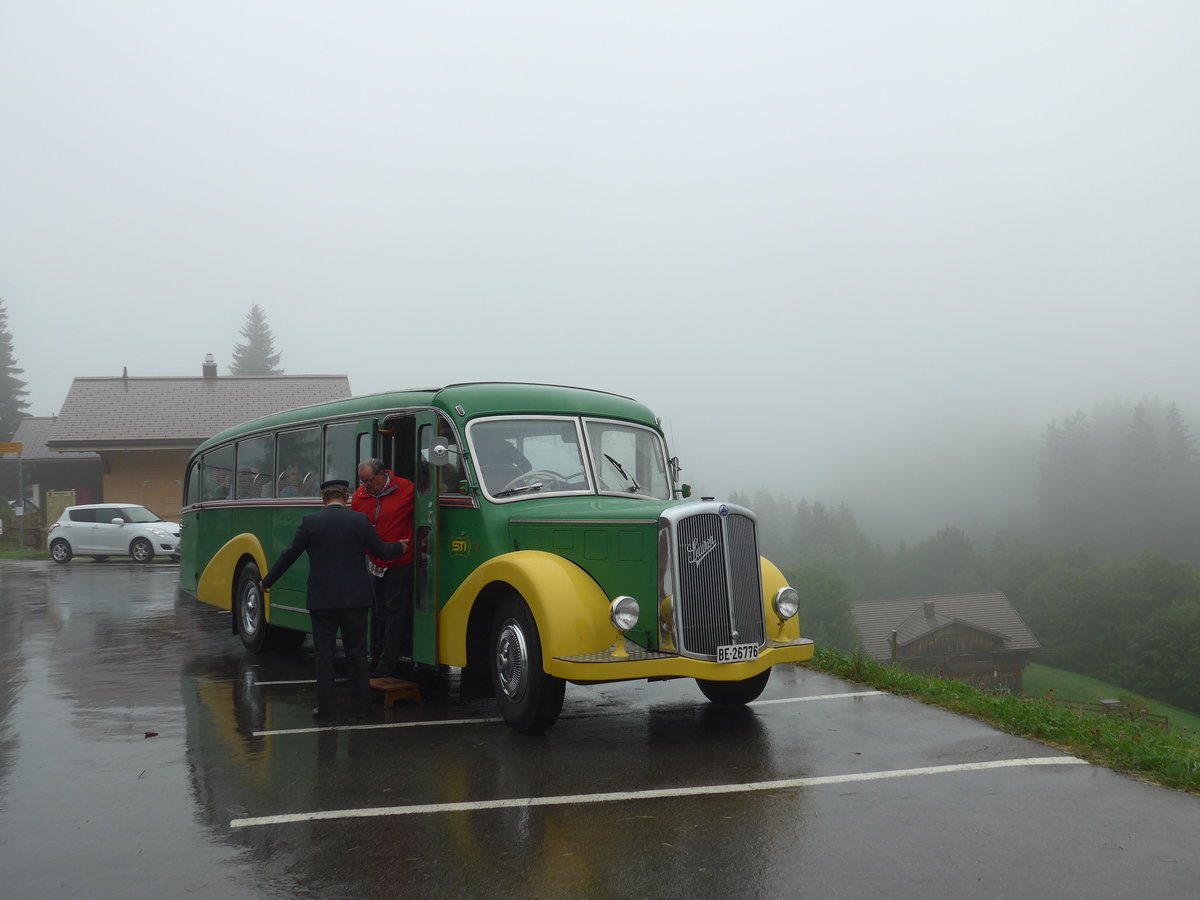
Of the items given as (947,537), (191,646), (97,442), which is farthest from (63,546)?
(947,537)

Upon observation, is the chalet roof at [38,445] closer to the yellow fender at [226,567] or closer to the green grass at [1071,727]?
the yellow fender at [226,567]

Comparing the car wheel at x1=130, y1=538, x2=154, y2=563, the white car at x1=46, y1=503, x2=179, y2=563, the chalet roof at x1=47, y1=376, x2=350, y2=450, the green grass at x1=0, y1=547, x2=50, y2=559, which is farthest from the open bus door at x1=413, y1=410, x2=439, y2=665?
the green grass at x1=0, y1=547, x2=50, y2=559

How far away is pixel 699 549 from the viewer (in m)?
7.16

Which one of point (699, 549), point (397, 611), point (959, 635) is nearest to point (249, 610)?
point (397, 611)

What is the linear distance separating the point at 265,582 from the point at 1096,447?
177 m

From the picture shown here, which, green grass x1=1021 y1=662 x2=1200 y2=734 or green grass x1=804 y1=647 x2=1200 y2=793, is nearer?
green grass x1=804 y1=647 x2=1200 y2=793

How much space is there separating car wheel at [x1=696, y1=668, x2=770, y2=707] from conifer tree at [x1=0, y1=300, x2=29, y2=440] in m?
89.2

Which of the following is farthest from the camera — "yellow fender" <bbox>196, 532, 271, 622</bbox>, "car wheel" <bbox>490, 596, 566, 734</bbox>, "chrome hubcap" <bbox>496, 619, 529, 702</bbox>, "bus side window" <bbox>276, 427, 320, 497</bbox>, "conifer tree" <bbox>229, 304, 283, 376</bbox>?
"conifer tree" <bbox>229, 304, 283, 376</bbox>

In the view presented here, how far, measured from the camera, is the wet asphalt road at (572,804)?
15.1 ft

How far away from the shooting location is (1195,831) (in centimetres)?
518

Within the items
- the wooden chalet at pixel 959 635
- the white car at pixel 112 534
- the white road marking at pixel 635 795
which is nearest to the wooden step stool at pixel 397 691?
the white road marking at pixel 635 795

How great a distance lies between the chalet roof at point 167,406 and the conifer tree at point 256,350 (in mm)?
69108

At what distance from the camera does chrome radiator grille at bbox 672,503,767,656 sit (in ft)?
23.1

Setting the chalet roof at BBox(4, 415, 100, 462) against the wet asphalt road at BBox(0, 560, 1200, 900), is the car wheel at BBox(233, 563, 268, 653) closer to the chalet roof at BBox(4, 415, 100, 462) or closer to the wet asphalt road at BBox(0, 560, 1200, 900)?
the wet asphalt road at BBox(0, 560, 1200, 900)
